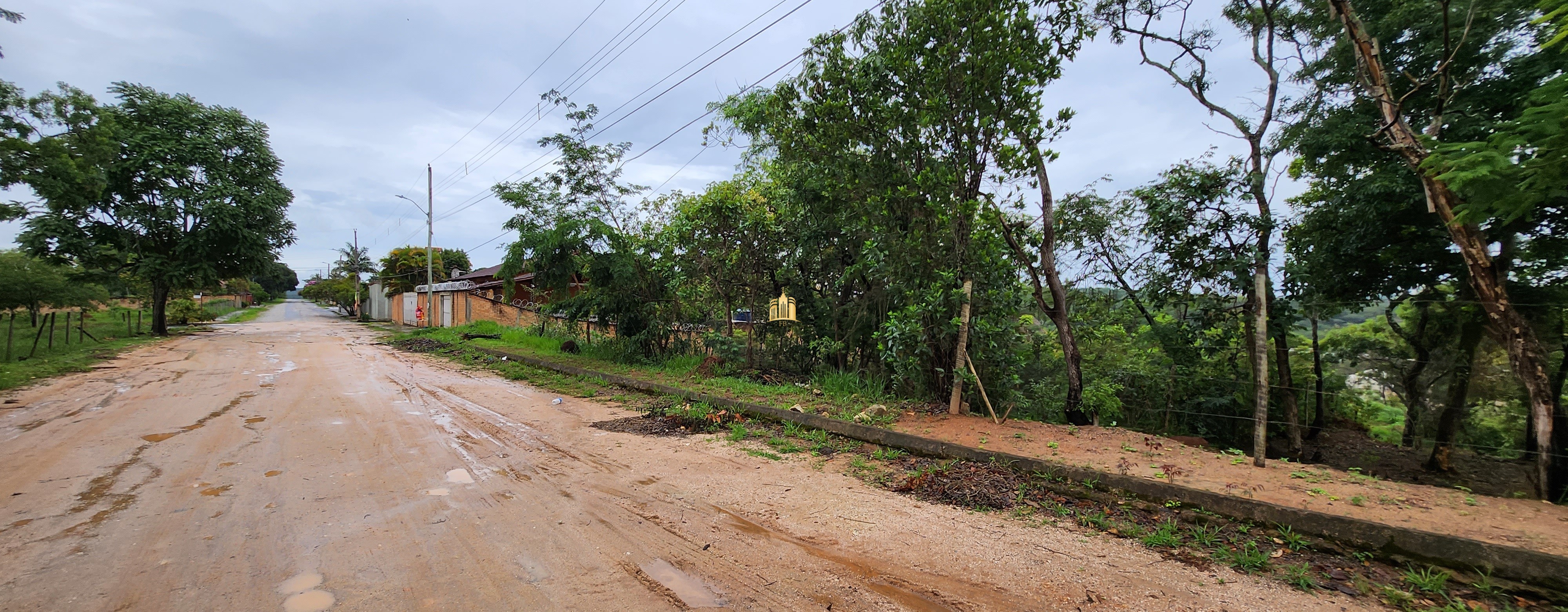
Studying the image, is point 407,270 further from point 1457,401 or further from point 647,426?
point 1457,401

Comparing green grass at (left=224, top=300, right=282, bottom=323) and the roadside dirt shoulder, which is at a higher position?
green grass at (left=224, top=300, right=282, bottom=323)

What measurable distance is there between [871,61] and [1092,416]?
530 cm

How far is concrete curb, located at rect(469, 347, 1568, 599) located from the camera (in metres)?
3.26

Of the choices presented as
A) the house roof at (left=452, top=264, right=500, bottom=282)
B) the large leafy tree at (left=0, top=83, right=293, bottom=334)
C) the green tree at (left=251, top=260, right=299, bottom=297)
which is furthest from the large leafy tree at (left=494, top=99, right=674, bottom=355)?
the green tree at (left=251, top=260, right=299, bottom=297)

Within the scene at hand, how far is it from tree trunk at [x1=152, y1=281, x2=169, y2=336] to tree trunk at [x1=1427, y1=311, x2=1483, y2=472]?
33767 mm

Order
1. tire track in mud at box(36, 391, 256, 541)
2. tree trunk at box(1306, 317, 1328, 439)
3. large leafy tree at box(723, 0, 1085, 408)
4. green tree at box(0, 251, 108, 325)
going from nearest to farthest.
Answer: tire track in mud at box(36, 391, 256, 541)
large leafy tree at box(723, 0, 1085, 408)
tree trunk at box(1306, 317, 1328, 439)
green tree at box(0, 251, 108, 325)

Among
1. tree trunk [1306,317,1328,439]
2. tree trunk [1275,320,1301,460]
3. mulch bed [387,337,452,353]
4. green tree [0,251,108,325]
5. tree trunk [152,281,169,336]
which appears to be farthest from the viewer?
tree trunk [152,281,169,336]

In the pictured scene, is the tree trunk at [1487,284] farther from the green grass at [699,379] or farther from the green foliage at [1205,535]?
the green grass at [699,379]

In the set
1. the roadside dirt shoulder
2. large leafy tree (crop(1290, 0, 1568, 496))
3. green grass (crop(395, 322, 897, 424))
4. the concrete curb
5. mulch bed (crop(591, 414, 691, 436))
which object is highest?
large leafy tree (crop(1290, 0, 1568, 496))

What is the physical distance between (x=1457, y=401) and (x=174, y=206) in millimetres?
32838

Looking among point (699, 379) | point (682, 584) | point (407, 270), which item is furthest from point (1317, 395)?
point (407, 270)

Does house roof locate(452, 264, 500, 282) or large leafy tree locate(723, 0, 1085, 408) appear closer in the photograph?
large leafy tree locate(723, 0, 1085, 408)

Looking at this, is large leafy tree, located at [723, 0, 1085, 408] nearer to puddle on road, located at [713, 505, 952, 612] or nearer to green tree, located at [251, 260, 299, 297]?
puddle on road, located at [713, 505, 952, 612]

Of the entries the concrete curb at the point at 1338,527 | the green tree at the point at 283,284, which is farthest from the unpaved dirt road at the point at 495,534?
the green tree at the point at 283,284
